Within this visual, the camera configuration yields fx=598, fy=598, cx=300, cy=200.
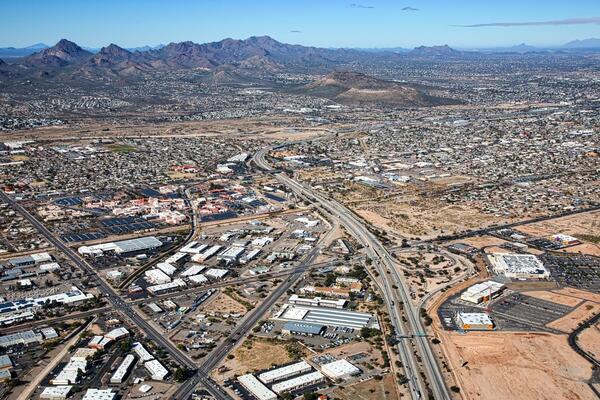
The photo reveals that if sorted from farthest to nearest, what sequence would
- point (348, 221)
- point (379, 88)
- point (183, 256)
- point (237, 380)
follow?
point (379, 88)
point (348, 221)
point (183, 256)
point (237, 380)

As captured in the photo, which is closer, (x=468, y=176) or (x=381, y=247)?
(x=381, y=247)

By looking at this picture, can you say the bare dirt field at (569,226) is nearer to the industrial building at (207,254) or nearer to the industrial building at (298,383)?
the industrial building at (207,254)

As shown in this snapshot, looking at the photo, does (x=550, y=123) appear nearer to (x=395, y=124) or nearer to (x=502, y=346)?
(x=395, y=124)

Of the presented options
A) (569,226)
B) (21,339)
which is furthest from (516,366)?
(569,226)

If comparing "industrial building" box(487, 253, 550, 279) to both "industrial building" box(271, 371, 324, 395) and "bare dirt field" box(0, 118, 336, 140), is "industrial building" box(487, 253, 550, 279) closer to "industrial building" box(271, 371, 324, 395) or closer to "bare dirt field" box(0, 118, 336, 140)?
"industrial building" box(271, 371, 324, 395)

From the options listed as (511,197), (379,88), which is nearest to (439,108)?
(379,88)
